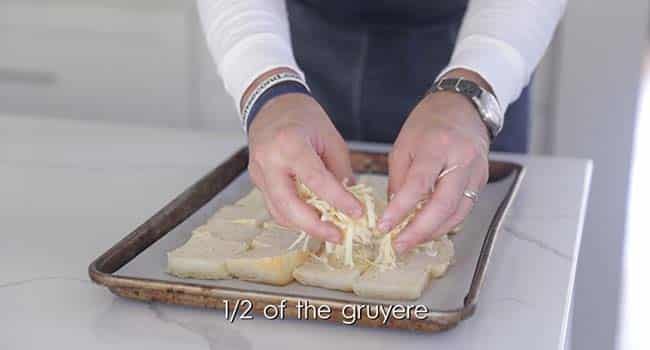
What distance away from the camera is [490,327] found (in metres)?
0.81

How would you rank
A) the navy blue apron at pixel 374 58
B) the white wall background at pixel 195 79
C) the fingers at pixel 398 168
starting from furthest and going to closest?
the white wall background at pixel 195 79 < the navy blue apron at pixel 374 58 < the fingers at pixel 398 168

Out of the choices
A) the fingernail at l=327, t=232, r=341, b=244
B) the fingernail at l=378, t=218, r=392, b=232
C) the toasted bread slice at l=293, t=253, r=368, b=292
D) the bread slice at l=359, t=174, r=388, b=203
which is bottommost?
the bread slice at l=359, t=174, r=388, b=203

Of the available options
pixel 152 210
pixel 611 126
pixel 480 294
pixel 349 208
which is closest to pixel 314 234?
pixel 349 208

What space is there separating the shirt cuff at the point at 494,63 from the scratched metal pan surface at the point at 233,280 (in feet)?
0.38

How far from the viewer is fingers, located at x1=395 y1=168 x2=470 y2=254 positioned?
2.84 ft

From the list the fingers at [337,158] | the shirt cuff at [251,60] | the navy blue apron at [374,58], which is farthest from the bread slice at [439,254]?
the navy blue apron at [374,58]

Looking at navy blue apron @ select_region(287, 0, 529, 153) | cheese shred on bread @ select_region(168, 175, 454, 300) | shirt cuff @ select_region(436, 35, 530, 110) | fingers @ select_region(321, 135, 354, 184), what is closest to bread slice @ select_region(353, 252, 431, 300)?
cheese shred on bread @ select_region(168, 175, 454, 300)

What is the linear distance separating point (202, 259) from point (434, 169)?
Answer: 0.70 ft

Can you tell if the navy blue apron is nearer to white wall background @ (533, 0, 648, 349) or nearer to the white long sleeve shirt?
the white long sleeve shirt

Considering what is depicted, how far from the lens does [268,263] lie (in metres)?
0.86

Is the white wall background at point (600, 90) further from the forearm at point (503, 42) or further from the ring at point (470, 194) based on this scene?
the ring at point (470, 194)

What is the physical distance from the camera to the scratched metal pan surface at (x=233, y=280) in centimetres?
80

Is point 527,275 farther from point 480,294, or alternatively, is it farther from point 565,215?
point 565,215

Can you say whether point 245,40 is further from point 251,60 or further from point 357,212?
point 357,212
